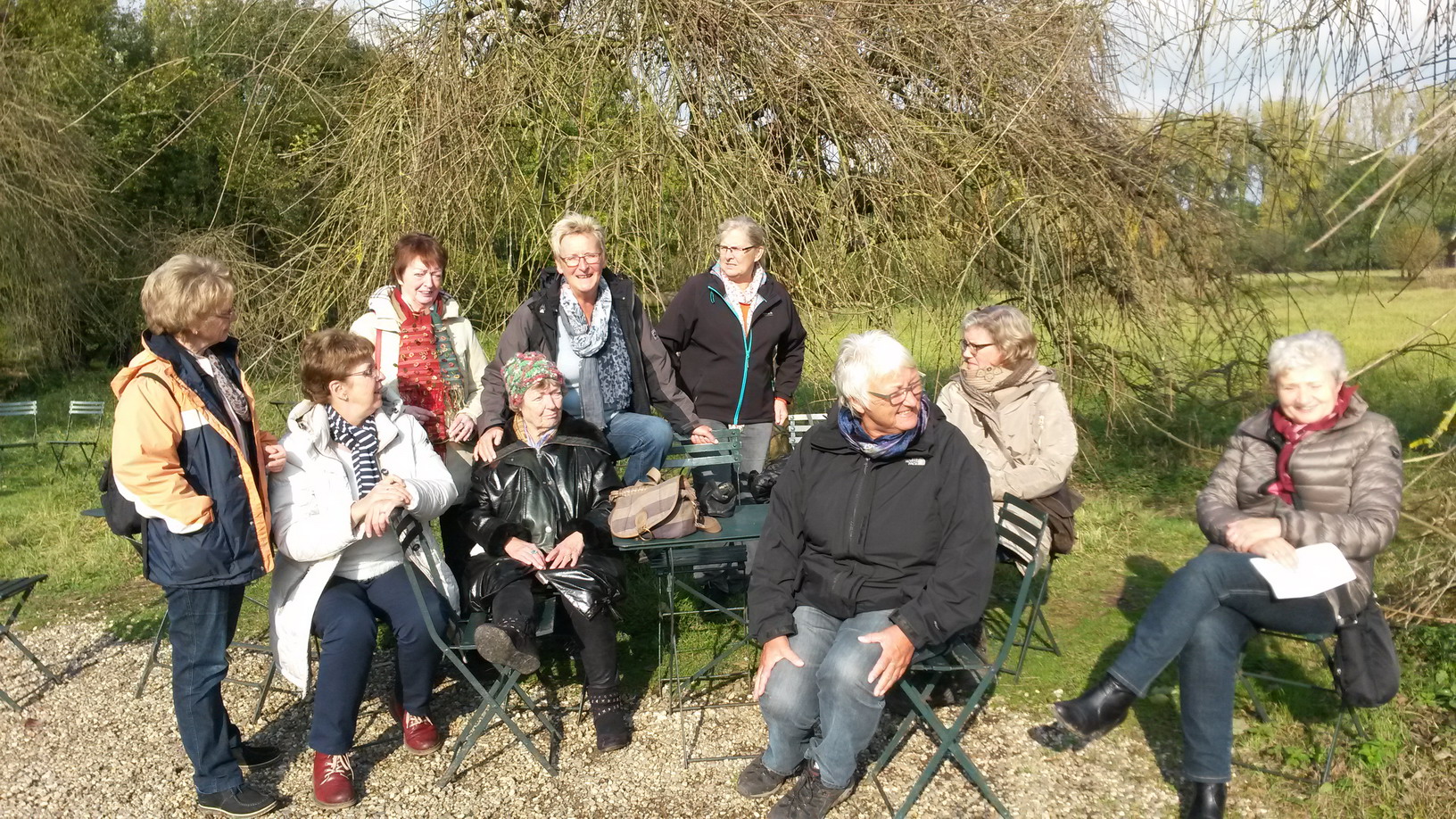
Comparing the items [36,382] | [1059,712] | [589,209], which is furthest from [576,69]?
[36,382]

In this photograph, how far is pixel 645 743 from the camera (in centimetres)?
373

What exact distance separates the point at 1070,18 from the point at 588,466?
10.2 ft

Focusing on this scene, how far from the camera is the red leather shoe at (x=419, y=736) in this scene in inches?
145

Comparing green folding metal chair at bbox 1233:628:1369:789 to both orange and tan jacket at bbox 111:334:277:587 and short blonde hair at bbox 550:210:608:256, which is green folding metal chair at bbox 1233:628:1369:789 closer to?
Result: short blonde hair at bbox 550:210:608:256

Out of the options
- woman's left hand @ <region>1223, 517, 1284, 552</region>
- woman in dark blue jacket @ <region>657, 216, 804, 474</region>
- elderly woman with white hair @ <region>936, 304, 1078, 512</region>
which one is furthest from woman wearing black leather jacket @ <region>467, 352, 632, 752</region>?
woman's left hand @ <region>1223, 517, 1284, 552</region>

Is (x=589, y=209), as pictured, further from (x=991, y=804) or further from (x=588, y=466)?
(x=991, y=804)

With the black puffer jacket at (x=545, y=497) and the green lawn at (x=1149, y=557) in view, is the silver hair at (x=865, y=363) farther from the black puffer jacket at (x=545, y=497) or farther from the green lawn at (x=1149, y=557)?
the green lawn at (x=1149, y=557)

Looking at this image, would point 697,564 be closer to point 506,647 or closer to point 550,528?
point 550,528

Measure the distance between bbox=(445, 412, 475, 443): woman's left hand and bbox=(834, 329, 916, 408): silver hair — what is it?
173 centimetres

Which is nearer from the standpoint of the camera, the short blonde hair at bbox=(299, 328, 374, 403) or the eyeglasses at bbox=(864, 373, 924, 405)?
the eyeglasses at bbox=(864, 373, 924, 405)

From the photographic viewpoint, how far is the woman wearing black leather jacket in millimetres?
3641

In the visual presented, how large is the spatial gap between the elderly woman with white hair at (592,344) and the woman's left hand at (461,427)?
0.04 metres

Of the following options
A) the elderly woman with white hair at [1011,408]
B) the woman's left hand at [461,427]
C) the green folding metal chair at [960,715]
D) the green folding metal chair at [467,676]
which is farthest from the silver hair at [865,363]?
the woman's left hand at [461,427]

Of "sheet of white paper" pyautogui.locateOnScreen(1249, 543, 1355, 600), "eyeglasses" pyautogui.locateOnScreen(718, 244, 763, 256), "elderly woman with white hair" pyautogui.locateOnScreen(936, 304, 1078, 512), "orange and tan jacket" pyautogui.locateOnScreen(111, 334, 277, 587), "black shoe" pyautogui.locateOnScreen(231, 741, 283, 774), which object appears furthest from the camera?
"eyeglasses" pyautogui.locateOnScreen(718, 244, 763, 256)
